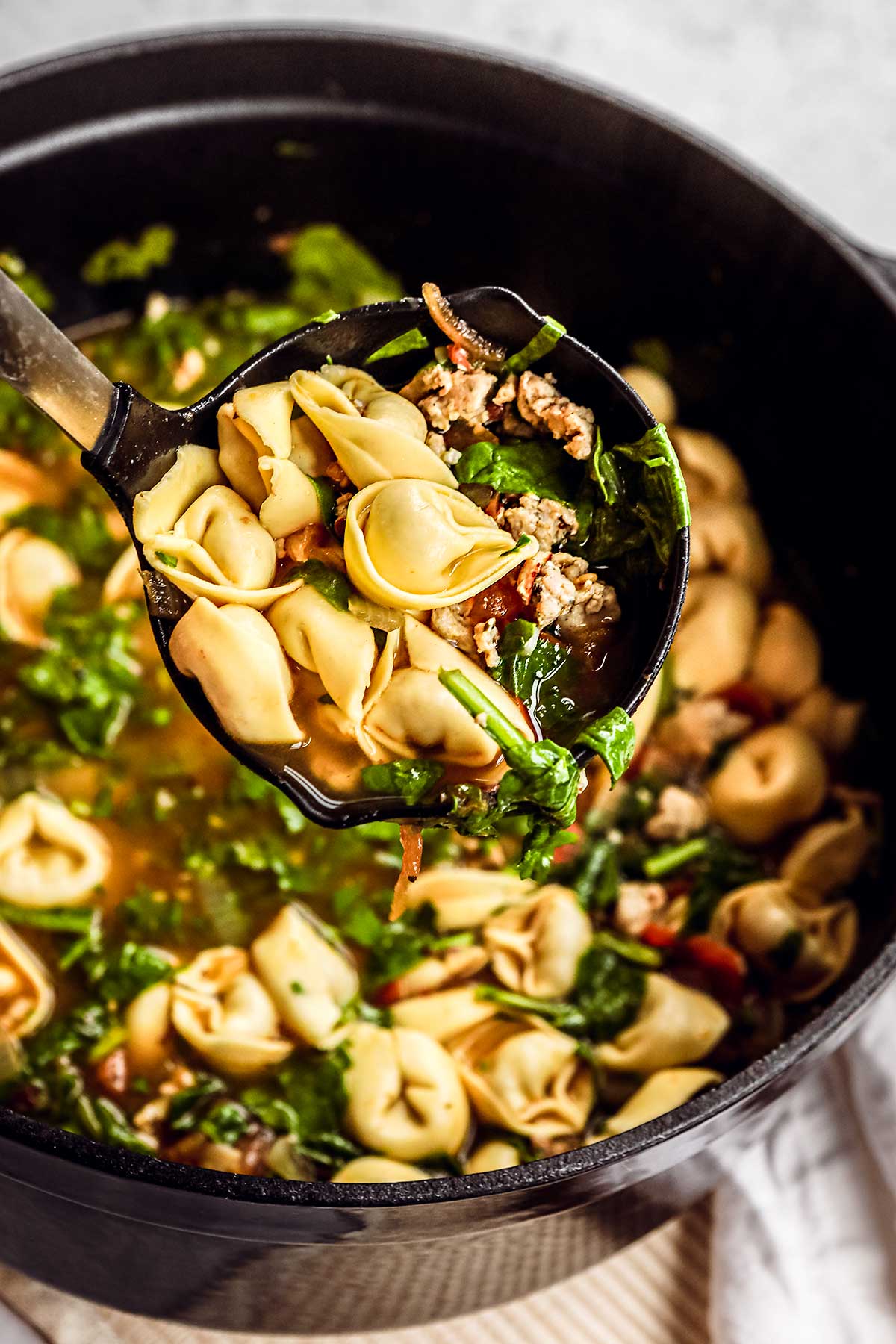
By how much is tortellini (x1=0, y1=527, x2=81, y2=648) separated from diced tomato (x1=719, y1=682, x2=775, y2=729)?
4.99 feet

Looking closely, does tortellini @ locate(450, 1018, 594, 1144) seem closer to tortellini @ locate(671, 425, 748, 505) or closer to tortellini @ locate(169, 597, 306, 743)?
tortellini @ locate(169, 597, 306, 743)

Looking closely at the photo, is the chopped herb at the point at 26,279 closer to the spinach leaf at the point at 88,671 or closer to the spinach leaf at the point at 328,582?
the spinach leaf at the point at 88,671

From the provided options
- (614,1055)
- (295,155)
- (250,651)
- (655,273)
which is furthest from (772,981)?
(295,155)

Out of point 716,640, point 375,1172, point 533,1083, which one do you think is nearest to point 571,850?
point 533,1083

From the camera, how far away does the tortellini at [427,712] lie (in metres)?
1.91

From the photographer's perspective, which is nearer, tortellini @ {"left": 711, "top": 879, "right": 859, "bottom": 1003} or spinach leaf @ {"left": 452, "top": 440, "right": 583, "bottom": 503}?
spinach leaf @ {"left": 452, "top": 440, "right": 583, "bottom": 503}

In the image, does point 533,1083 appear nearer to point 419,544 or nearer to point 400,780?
point 400,780

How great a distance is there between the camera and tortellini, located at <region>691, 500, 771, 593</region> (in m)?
3.14

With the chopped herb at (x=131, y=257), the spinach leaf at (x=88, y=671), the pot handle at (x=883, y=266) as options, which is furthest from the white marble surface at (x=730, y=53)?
the spinach leaf at (x=88, y=671)

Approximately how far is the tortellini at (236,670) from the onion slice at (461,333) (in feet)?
1.71

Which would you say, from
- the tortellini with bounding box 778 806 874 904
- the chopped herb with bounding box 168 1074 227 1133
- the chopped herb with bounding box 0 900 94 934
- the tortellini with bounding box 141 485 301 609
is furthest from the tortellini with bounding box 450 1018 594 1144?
the tortellini with bounding box 141 485 301 609

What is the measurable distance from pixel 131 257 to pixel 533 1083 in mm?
2195

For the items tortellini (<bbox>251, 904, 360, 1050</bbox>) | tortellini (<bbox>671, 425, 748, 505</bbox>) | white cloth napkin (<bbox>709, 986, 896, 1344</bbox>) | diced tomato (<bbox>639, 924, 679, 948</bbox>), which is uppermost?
tortellini (<bbox>671, 425, 748, 505</bbox>)

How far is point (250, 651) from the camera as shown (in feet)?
6.10
